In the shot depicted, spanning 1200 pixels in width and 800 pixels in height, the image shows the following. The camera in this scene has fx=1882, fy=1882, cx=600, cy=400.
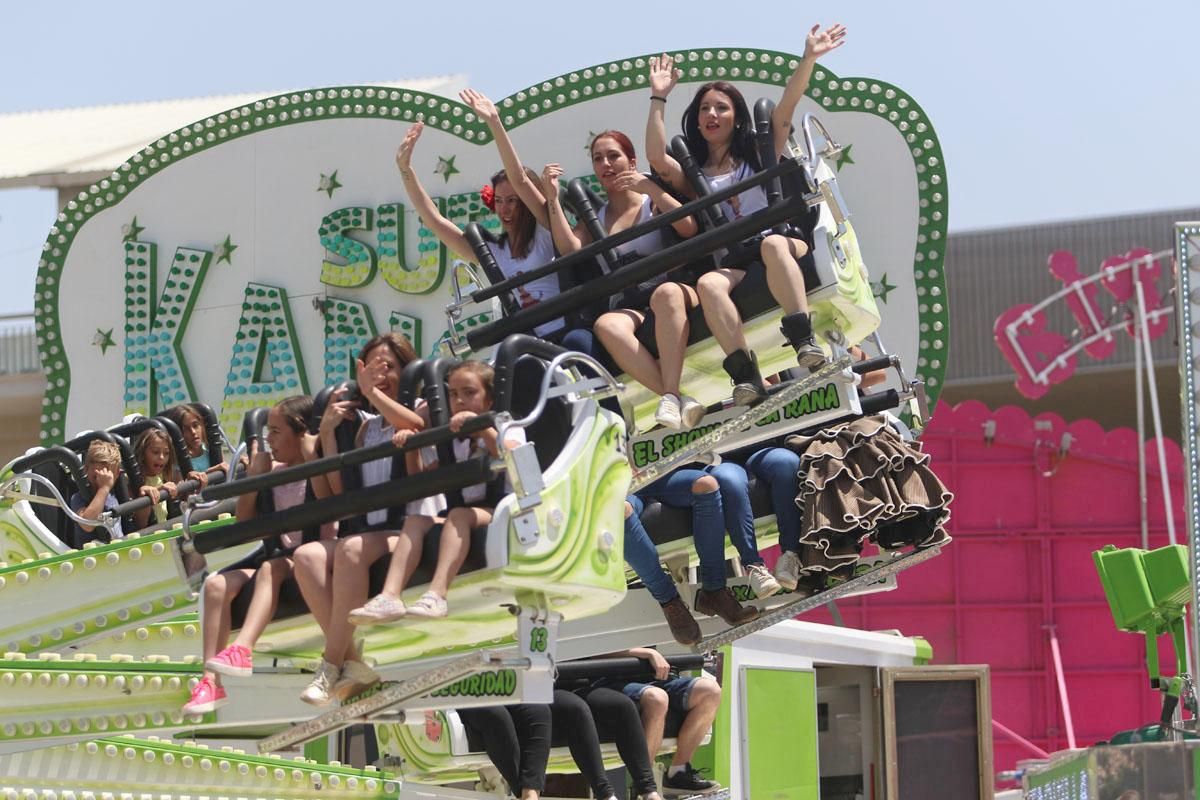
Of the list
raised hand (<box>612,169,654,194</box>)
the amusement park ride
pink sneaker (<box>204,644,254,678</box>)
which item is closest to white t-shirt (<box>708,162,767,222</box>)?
the amusement park ride

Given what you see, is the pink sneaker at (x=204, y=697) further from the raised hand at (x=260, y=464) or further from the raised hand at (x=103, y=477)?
the raised hand at (x=103, y=477)

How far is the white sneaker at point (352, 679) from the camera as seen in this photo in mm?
5871

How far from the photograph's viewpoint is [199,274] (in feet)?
43.0

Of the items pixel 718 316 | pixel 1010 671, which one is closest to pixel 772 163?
pixel 718 316

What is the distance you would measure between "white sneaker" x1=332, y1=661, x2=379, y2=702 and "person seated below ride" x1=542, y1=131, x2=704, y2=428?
71.2 inches

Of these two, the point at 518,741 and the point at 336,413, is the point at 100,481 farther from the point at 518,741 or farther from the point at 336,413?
the point at 336,413

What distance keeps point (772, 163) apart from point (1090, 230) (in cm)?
2078

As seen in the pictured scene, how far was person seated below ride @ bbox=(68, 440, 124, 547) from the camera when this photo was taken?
27.9 ft

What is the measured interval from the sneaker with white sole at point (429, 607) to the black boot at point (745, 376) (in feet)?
7.00

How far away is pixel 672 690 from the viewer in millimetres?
8234

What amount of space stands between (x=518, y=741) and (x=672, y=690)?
961 millimetres

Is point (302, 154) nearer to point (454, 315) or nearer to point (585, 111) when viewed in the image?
point (585, 111)

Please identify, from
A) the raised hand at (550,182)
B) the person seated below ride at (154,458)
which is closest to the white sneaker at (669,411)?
the raised hand at (550,182)

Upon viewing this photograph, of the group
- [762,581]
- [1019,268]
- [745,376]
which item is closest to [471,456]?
[745,376]
